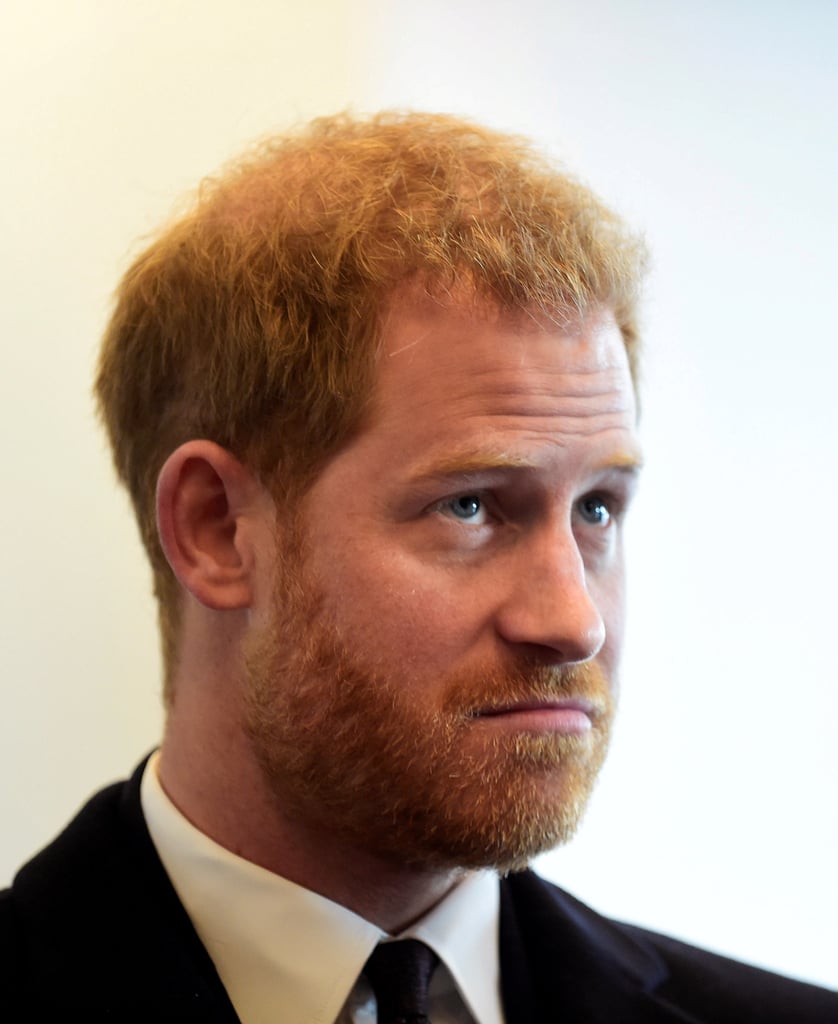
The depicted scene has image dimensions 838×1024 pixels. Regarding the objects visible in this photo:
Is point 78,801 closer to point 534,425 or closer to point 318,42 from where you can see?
point 534,425

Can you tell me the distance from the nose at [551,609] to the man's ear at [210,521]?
318mm

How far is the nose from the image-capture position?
4.46 feet

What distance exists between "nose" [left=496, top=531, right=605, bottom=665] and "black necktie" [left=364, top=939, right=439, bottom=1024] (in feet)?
1.26

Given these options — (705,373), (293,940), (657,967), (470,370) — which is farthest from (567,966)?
(705,373)

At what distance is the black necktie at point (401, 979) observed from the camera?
140 cm

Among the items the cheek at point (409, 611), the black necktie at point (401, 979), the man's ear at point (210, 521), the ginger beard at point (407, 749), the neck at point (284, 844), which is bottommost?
the black necktie at point (401, 979)

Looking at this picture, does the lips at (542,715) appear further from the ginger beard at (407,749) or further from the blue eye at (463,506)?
the blue eye at (463,506)

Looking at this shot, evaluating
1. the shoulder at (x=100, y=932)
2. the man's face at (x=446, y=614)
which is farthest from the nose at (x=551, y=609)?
the shoulder at (x=100, y=932)

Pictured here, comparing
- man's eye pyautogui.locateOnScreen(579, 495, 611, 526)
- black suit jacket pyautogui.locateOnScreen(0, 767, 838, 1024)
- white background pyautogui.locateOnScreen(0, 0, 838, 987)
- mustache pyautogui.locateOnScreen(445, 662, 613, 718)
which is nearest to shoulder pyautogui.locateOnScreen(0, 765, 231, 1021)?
black suit jacket pyautogui.locateOnScreen(0, 767, 838, 1024)

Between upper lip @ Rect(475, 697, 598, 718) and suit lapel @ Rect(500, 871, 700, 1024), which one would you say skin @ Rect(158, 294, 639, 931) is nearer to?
upper lip @ Rect(475, 697, 598, 718)

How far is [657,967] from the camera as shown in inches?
65.9

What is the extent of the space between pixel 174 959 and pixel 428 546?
0.53 metres

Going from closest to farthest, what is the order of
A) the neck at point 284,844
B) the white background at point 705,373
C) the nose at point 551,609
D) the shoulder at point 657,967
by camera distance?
the nose at point 551,609 < the neck at point 284,844 < the shoulder at point 657,967 < the white background at point 705,373

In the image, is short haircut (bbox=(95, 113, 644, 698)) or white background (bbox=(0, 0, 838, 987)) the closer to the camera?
short haircut (bbox=(95, 113, 644, 698))
